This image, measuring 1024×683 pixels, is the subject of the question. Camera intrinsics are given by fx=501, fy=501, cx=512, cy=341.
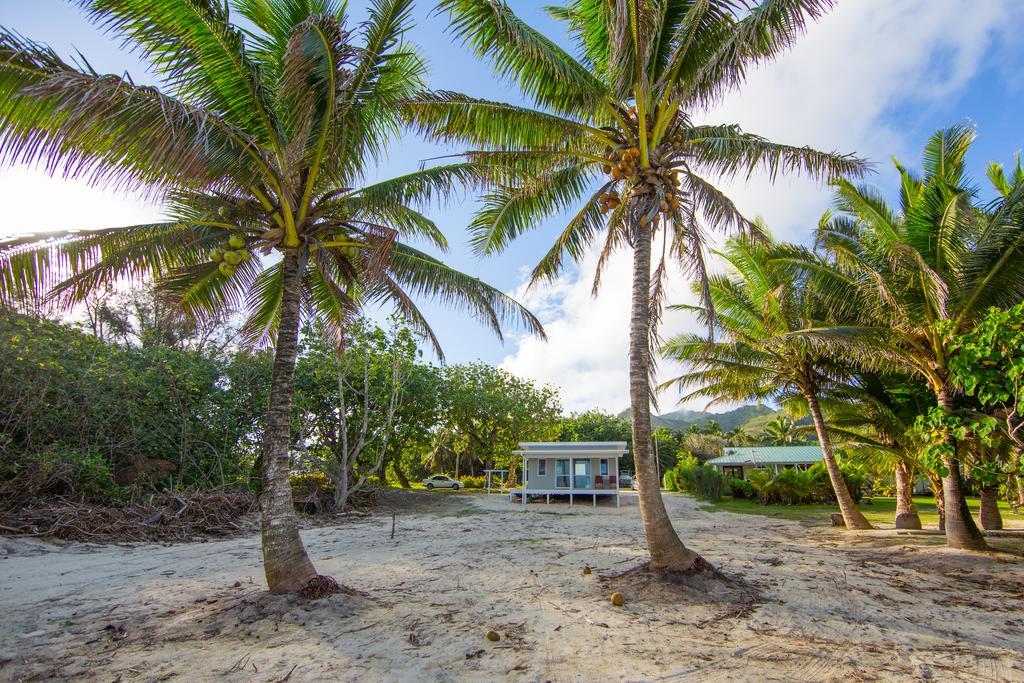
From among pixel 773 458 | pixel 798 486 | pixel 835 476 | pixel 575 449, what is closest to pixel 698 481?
pixel 798 486

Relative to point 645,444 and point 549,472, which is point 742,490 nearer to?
point 549,472

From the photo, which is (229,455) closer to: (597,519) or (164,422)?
(164,422)

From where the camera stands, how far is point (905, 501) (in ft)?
43.6

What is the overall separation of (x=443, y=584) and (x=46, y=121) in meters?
6.82

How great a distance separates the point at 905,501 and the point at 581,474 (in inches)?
486

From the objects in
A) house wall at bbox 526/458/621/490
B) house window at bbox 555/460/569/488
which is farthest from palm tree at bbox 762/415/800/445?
house window at bbox 555/460/569/488

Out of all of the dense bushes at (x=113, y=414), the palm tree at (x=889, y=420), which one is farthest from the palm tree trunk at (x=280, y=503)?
the palm tree at (x=889, y=420)

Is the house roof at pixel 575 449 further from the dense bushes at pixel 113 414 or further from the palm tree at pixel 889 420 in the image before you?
the dense bushes at pixel 113 414

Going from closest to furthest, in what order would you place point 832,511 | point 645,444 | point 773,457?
point 645,444 → point 832,511 → point 773,457

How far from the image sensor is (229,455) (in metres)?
15.8

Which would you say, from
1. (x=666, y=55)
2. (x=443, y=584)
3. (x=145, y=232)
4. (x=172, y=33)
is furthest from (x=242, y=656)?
(x=666, y=55)

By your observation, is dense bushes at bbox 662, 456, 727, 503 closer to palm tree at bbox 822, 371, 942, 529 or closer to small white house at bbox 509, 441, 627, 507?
small white house at bbox 509, 441, 627, 507

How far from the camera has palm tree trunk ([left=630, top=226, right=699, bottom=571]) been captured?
6.66 metres

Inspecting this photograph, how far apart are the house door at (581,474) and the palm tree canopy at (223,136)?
17415 mm
